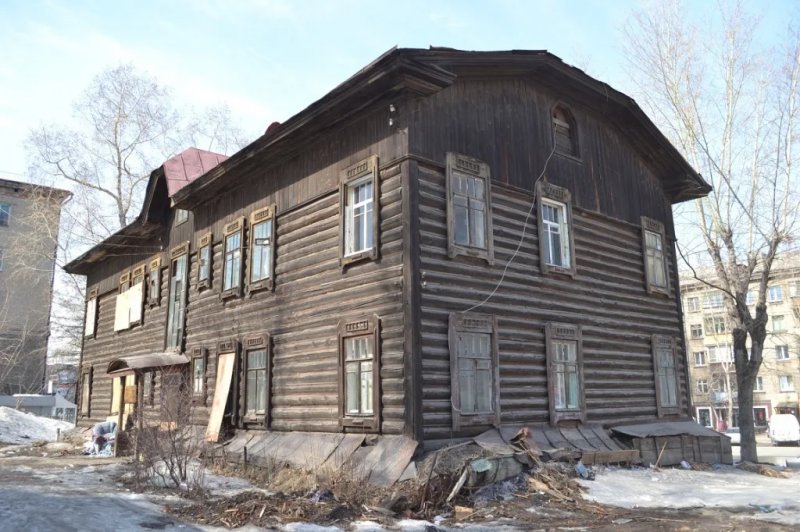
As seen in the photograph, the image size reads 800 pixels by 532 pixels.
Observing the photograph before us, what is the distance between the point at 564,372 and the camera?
1442 centimetres

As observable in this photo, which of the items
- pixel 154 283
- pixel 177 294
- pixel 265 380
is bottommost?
pixel 265 380

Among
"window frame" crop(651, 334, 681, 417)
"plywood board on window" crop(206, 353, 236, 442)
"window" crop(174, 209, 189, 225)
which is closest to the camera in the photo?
"plywood board on window" crop(206, 353, 236, 442)

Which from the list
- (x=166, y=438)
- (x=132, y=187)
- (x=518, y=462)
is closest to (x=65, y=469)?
(x=166, y=438)

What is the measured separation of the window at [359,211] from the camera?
12.8 m

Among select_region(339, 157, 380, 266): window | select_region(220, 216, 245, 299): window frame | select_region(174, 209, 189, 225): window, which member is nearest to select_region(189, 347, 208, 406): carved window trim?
select_region(220, 216, 245, 299): window frame

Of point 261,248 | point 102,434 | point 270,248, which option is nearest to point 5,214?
point 102,434

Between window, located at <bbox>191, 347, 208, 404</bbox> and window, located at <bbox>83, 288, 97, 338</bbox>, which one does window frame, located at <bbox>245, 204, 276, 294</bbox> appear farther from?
window, located at <bbox>83, 288, 97, 338</bbox>

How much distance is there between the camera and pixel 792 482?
14.5 meters

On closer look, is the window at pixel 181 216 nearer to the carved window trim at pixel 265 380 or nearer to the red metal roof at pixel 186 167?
the red metal roof at pixel 186 167

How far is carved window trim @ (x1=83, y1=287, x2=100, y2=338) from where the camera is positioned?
2809 cm

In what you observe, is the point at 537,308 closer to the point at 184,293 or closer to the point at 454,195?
the point at 454,195

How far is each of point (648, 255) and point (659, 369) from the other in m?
3.07

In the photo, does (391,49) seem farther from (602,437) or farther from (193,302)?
(193,302)

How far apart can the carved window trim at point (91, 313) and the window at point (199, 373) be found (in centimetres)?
Answer: 1145
